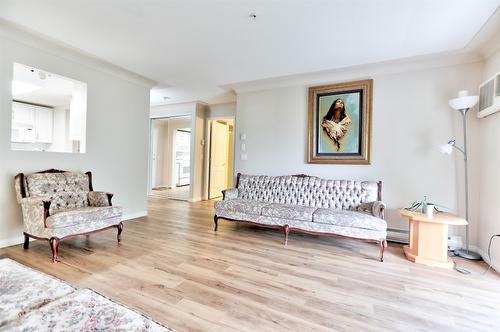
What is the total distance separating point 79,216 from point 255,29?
286cm

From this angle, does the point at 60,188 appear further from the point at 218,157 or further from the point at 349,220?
the point at 218,157

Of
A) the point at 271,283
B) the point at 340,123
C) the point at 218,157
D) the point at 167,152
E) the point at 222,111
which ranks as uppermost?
the point at 222,111

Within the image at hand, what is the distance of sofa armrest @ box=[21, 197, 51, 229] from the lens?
2635 mm

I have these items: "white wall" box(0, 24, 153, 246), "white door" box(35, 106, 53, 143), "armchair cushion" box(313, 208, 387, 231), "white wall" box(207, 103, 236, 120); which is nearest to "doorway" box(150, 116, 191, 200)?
"white wall" box(207, 103, 236, 120)

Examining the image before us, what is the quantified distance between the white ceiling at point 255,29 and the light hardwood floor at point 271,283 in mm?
2543

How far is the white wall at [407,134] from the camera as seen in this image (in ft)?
10.9

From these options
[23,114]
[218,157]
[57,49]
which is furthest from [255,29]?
[23,114]

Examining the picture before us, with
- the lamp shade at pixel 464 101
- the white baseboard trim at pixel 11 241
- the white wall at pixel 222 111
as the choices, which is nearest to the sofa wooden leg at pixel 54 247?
the white baseboard trim at pixel 11 241

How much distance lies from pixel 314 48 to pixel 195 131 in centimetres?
385

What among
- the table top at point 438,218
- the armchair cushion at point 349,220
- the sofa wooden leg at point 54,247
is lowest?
the sofa wooden leg at point 54,247

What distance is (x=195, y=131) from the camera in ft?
20.5

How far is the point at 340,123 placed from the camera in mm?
3973

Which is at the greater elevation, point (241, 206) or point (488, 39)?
point (488, 39)

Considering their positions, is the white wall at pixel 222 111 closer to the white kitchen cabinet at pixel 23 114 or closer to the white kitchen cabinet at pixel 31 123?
the white kitchen cabinet at pixel 31 123
